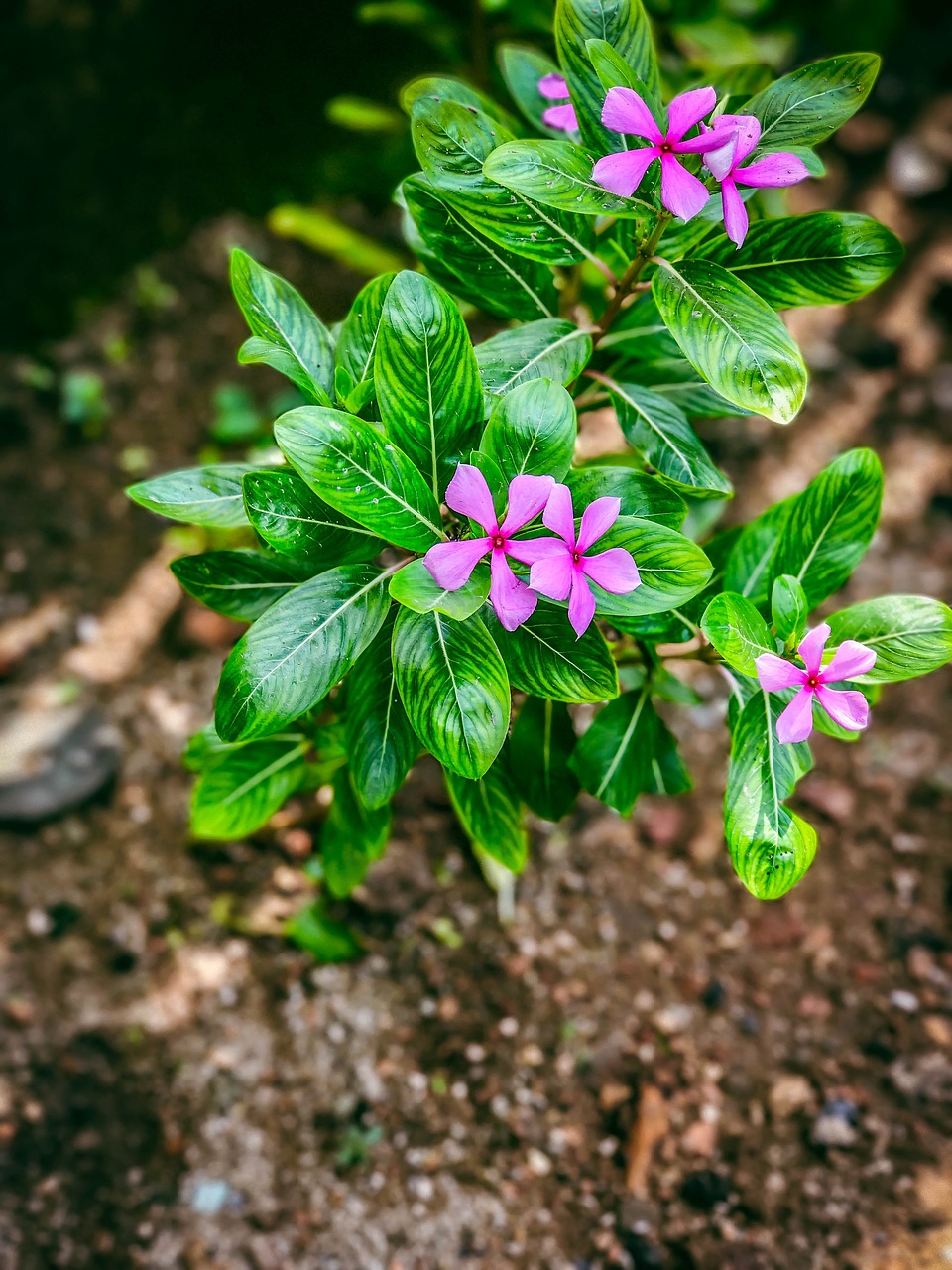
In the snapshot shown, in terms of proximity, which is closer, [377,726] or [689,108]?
[689,108]

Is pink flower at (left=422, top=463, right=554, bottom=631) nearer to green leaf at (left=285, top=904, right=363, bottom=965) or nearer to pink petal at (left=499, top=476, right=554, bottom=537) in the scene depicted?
pink petal at (left=499, top=476, right=554, bottom=537)

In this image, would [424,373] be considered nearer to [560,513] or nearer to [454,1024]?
[560,513]

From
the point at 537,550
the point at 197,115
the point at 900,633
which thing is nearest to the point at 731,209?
the point at 537,550

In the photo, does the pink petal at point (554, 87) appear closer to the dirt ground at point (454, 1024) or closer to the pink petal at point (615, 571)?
the pink petal at point (615, 571)

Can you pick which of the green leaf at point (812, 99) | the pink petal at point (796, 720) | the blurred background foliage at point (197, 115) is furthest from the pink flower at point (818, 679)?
the blurred background foliage at point (197, 115)

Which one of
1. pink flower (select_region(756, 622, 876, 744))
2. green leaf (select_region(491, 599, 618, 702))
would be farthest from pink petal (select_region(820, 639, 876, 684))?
green leaf (select_region(491, 599, 618, 702))

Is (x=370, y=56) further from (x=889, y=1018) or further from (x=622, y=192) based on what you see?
(x=889, y=1018)
